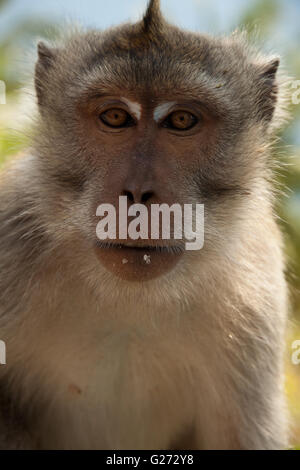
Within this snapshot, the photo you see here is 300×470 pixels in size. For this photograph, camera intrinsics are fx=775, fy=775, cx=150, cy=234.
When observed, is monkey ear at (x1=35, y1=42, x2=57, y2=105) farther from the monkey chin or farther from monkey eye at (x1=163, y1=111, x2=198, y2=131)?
the monkey chin

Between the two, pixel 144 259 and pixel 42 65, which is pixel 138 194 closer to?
pixel 144 259

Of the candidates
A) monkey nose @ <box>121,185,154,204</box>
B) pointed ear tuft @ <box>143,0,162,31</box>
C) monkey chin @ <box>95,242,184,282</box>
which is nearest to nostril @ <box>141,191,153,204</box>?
monkey nose @ <box>121,185,154,204</box>

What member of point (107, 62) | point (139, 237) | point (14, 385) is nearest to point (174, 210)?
point (139, 237)

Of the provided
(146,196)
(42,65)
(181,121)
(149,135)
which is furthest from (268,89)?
(146,196)

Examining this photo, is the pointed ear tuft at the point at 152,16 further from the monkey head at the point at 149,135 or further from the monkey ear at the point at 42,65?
the monkey ear at the point at 42,65

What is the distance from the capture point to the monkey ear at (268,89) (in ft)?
18.1

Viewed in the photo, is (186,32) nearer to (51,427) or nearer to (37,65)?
(37,65)

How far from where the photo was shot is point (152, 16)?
5176 millimetres

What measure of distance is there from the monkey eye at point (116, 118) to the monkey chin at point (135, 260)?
797 millimetres

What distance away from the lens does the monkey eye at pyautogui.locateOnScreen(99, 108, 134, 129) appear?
483cm

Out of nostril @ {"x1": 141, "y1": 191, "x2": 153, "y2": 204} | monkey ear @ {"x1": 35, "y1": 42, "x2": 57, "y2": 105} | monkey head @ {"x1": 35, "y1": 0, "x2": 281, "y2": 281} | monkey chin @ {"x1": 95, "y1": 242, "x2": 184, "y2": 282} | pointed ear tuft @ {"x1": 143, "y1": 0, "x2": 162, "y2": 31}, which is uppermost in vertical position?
pointed ear tuft @ {"x1": 143, "y1": 0, "x2": 162, "y2": 31}

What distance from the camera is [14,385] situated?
217 inches

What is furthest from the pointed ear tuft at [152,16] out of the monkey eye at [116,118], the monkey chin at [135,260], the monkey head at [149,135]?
the monkey chin at [135,260]

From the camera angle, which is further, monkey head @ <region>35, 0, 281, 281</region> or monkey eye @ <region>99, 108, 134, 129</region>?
monkey eye @ <region>99, 108, 134, 129</region>
